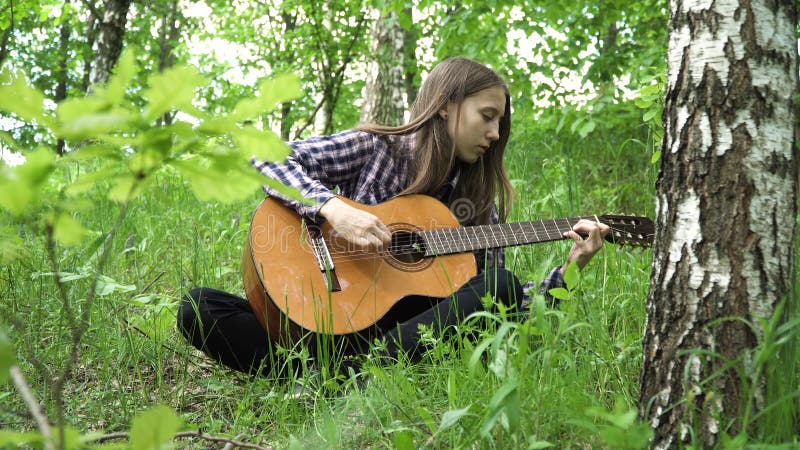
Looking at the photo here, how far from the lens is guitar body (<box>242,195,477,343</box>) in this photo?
99.6 inches

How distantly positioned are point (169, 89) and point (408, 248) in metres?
2.09

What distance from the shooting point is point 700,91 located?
1537 mm

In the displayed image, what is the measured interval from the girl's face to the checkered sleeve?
38 centimetres

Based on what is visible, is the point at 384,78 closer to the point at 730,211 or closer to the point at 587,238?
the point at 587,238

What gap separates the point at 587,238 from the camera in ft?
9.11

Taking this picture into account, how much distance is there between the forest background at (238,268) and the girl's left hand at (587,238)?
117mm

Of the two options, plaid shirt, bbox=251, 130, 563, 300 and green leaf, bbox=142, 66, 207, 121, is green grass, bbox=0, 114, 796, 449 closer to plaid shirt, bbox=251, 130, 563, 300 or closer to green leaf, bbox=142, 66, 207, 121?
green leaf, bbox=142, 66, 207, 121

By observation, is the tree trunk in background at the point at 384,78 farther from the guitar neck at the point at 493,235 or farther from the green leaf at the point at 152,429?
the green leaf at the point at 152,429

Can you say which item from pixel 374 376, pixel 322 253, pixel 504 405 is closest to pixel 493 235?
pixel 322 253

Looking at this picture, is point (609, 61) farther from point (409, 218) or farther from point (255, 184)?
point (255, 184)

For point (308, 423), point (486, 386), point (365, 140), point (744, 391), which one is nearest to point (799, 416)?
point (744, 391)

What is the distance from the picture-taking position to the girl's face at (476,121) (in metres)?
3.12

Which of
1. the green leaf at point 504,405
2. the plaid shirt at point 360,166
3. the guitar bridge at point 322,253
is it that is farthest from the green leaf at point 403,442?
the plaid shirt at point 360,166

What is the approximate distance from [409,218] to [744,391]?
167 cm
